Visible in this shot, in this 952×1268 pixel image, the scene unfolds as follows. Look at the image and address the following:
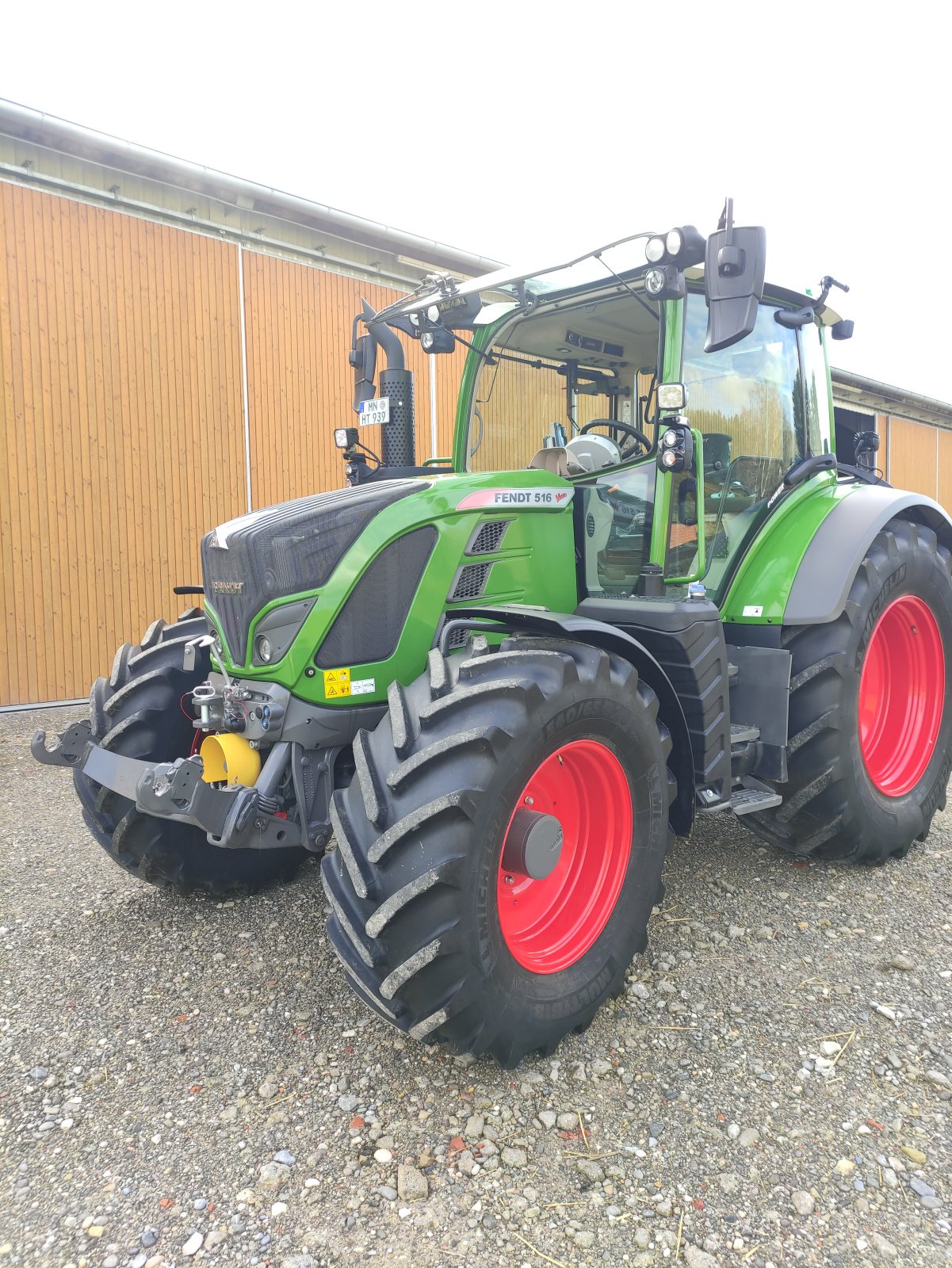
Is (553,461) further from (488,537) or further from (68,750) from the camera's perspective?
(68,750)

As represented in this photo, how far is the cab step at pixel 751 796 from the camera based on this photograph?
3.12m

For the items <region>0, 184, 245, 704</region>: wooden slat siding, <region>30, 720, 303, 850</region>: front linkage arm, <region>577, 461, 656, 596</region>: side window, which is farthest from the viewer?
<region>0, 184, 245, 704</region>: wooden slat siding

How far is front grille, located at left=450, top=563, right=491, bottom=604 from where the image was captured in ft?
9.46

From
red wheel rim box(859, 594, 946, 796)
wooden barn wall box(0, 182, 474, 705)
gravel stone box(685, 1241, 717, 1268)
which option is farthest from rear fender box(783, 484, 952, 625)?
wooden barn wall box(0, 182, 474, 705)

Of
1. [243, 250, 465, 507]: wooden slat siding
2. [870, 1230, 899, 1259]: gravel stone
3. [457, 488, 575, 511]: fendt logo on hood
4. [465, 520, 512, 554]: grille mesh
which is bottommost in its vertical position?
[870, 1230, 899, 1259]: gravel stone

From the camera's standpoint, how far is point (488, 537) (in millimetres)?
2957

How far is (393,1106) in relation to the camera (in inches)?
87.4

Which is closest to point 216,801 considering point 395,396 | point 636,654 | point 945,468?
point 636,654

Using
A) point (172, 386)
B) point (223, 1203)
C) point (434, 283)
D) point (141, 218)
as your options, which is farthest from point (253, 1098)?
point (141, 218)

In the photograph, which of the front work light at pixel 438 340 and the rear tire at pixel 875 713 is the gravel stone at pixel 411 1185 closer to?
→ the rear tire at pixel 875 713

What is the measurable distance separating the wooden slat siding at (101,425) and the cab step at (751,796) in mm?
5882

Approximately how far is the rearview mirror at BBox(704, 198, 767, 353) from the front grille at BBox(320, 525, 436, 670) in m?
1.09

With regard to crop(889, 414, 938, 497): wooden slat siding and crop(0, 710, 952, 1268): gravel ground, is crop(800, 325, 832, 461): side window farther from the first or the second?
crop(889, 414, 938, 497): wooden slat siding

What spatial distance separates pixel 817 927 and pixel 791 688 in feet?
2.95
